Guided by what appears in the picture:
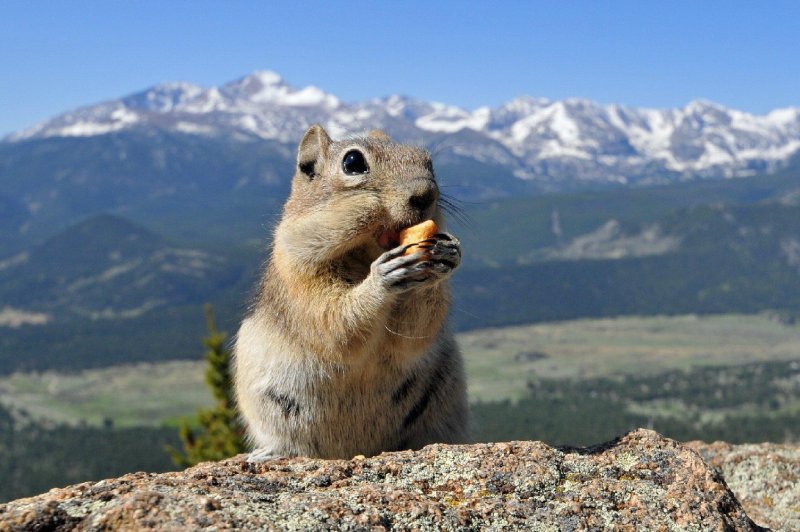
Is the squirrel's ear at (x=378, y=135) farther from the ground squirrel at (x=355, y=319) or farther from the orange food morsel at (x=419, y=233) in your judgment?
the orange food morsel at (x=419, y=233)

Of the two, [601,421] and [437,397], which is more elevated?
[437,397]

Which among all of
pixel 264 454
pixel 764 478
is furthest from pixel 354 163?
pixel 764 478

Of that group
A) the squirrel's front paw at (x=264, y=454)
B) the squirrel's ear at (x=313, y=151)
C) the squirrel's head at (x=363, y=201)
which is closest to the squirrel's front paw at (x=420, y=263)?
the squirrel's head at (x=363, y=201)

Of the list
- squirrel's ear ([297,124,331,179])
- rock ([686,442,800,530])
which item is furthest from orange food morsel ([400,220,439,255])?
rock ([686,442,800,530])

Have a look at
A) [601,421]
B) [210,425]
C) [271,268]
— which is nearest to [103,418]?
[601,421]

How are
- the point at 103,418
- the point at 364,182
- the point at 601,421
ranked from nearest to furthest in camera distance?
the point at 364,182 < the point at 601,421 < the point at 103,418

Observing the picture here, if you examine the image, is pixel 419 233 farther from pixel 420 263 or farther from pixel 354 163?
pixel 354 163

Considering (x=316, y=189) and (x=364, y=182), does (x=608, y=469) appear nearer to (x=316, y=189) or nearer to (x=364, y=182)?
(x=364, y=182)
